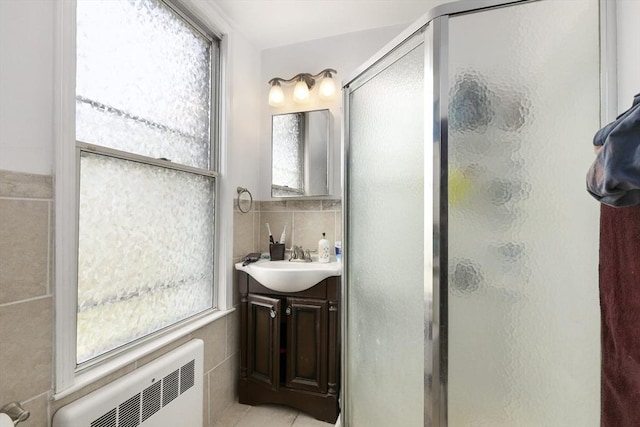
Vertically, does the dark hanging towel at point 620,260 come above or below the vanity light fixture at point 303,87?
below

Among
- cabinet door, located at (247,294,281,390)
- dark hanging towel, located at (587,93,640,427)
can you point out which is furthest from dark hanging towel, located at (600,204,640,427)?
cabinet door, located at (247,294,281,390)

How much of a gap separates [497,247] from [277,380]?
4.50 ft

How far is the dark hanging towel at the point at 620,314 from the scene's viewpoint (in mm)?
547

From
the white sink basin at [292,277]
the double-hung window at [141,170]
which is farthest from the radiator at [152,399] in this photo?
the white sink basin at [292,277]

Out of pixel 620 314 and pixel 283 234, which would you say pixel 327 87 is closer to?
pixel 283 234

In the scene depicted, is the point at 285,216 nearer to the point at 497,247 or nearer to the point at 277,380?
the point at 277,380

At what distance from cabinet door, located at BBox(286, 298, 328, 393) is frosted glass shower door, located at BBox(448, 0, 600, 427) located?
78cm

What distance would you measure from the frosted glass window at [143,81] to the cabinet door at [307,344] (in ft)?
3.37

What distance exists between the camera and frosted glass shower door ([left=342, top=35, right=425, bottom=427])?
38.6 inches

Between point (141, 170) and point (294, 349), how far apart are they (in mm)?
1208

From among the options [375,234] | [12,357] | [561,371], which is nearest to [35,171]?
[12,357]

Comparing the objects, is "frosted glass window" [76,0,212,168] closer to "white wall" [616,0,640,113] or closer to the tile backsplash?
the tile backsplash

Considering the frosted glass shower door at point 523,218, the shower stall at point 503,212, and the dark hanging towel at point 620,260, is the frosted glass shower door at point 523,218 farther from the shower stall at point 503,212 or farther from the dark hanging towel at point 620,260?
the dark hanging towel at point 620,260

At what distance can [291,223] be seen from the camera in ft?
6.68
